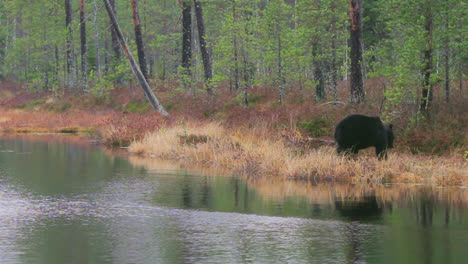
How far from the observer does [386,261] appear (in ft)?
28.3

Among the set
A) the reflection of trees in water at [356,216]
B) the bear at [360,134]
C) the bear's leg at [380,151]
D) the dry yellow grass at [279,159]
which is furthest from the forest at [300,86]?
the reflection of trees in water at [356,216]

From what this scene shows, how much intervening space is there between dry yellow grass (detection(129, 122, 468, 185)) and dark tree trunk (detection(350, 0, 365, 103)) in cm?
371

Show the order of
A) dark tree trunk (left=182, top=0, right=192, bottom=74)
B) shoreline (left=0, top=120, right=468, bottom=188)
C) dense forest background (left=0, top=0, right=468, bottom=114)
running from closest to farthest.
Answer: shoreline (left=0, top=120, right=468, bottom=188) → dense forest background (left=0, top=0, right=468, bottom=114) → dark tree trunk (left=182, top=0, right=192, bottom=74)

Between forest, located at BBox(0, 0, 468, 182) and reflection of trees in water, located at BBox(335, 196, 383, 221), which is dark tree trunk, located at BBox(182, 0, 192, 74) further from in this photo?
reflection of trees in water, located at BBox(335, 196, 383, 221)

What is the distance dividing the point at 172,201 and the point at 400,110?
1037 cm

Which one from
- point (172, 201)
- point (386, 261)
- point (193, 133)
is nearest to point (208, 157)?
point (193, 133)

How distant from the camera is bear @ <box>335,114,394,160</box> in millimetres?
16656

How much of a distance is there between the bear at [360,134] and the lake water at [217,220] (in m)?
1.40

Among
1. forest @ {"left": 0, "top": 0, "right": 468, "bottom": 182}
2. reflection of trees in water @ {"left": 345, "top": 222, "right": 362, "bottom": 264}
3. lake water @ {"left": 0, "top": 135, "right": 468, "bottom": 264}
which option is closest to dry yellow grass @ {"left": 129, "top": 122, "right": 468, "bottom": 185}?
forest @ {"left": 0, "top": 0, "right": 468, "bottom": 182}

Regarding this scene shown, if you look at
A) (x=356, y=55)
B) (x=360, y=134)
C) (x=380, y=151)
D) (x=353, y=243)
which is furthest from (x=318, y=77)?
(x=353, y=243)

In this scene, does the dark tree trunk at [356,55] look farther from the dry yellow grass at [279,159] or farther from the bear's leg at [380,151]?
the bear's leg at [380,151]

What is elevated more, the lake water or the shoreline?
the shoreline

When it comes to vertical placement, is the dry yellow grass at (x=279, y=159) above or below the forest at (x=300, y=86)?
below

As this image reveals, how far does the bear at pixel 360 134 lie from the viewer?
16.7m
